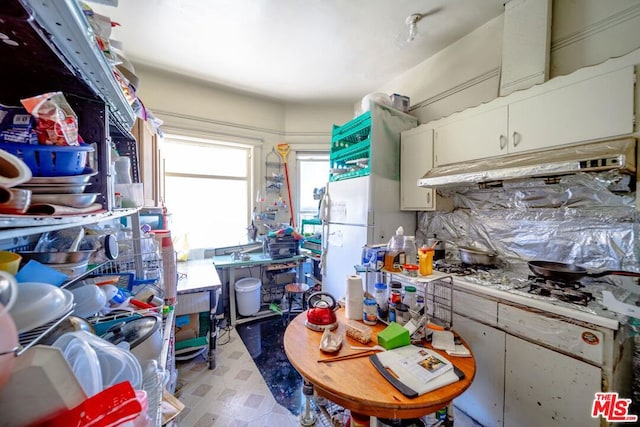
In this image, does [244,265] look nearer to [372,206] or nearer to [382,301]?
[372,206]

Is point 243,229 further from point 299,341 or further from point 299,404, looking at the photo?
point 299,341

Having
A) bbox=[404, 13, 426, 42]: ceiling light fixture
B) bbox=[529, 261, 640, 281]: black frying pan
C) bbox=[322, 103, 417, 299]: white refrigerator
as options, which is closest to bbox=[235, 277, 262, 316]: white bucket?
bbox=[322, 103, 417, 299]: white refrigerator

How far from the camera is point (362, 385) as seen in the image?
88cm

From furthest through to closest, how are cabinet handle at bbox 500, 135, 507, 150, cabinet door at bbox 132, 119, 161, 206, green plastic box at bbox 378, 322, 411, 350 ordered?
1. cabinet handle at bbox 500, 135, 507, 150
2. cabinet door at bbox 132, 119, 161, 206
3. green plastic box at bbox 378, 322, 411, 350

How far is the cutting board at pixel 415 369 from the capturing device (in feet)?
2.84

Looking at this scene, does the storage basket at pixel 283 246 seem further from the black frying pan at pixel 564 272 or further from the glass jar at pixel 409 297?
the black frying pan at pixel 564 272

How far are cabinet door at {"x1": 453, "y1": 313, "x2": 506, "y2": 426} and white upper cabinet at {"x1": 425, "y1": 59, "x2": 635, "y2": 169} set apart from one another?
4.09 ft

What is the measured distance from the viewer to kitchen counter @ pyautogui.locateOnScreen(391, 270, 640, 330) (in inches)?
43.8

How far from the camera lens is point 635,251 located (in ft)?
4.44

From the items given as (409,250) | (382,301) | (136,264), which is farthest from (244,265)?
(409,250)

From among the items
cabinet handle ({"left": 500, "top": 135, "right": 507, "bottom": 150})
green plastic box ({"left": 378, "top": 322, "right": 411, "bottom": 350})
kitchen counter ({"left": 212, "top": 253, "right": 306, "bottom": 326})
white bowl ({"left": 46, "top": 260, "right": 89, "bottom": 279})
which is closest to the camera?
white bowl ({"left": 46, "top": 260, "right": 89, "bottom": 279})

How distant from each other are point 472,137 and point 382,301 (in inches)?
60.0

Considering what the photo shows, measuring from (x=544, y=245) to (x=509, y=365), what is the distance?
89 centimetres

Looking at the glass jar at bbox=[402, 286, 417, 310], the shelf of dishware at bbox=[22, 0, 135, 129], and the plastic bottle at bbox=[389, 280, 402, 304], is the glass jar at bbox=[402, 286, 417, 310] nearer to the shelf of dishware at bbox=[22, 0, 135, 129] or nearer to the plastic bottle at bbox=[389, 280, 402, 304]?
the plastic bottle at bbox=[389, 280, 402, 304]
